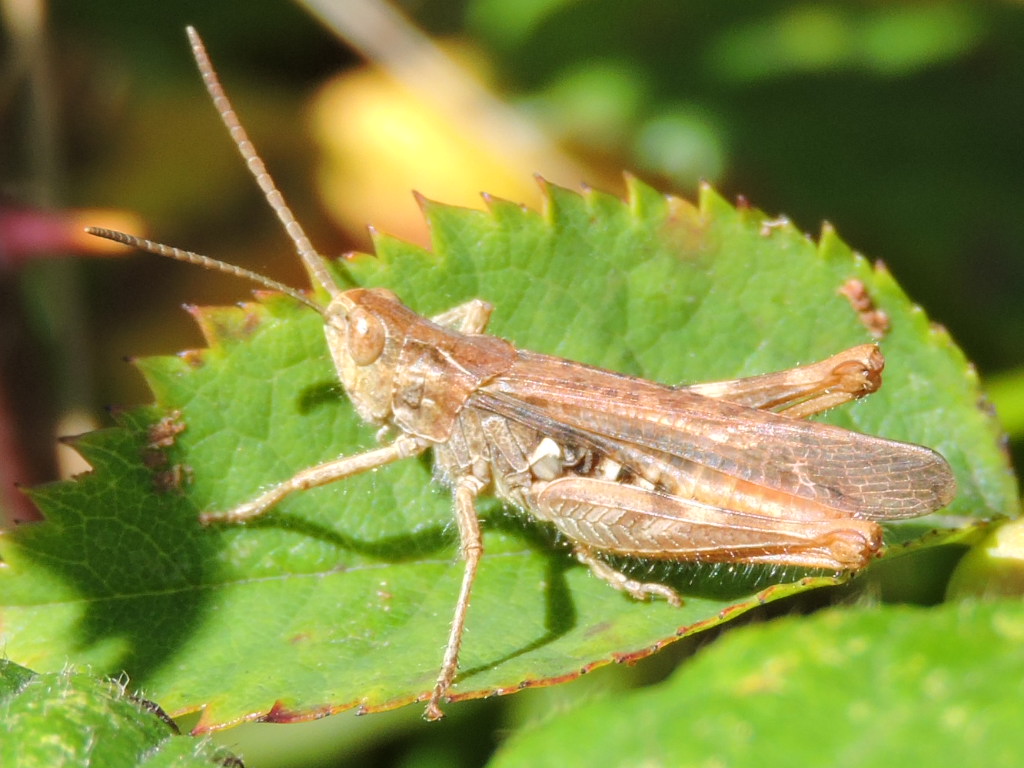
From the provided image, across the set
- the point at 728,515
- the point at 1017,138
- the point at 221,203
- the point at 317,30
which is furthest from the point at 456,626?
the point at 1017,138

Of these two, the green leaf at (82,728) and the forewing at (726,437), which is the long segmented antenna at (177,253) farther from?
the green leaf at (82,728)

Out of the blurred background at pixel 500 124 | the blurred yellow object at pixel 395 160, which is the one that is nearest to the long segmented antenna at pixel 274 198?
the blurred background at pixel 500 124

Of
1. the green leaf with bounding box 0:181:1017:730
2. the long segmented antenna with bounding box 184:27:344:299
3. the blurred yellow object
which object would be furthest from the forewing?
the blurred yellow object

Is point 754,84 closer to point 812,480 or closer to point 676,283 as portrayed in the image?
point 676,283

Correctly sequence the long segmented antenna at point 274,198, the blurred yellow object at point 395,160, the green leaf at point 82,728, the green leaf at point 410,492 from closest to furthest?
the green leaf at point 82,728 < the green leaf at point 410,492 < the long segmented antenna at point 274,198 < the blurred yellow object at point 395,160

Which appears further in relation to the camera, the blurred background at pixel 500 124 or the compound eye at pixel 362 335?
the blurred background at pixel 500 124

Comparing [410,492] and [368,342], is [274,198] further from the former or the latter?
[410,492]

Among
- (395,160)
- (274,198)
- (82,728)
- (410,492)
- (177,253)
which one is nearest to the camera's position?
(82,728)

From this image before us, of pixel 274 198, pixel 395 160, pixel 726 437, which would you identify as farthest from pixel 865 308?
pixel 395 160
